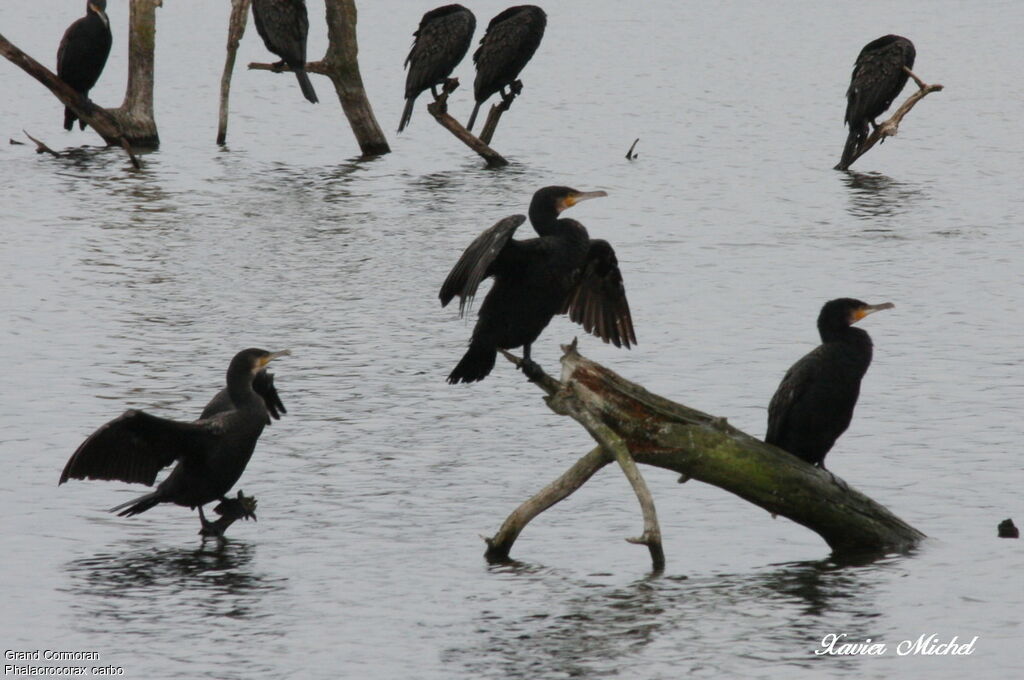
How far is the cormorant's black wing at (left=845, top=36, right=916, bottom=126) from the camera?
18547mm

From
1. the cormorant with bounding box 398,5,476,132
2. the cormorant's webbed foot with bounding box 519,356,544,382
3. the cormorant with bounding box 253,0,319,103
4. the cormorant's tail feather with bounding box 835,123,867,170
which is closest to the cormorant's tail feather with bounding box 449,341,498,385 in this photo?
the cormorant's webbed foot with bounding box 519,356,544,382

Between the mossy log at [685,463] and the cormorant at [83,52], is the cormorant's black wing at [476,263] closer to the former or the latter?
the mossy log at [685,463]

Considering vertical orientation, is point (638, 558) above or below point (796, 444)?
below

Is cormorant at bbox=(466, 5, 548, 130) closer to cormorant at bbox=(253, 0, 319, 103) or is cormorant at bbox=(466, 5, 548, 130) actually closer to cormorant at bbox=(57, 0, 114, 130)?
cormorant at bbox=(253, 0, 319, 103)

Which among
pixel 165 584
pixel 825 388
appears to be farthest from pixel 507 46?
pixel 165 584

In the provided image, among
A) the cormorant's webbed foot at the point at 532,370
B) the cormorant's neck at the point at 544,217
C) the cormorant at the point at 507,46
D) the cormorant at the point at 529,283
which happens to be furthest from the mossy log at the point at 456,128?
the cormorant's webbed foot at the point at 532,370

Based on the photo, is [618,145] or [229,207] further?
[618,145]

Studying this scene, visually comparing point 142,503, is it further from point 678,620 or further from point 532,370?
point 678,620

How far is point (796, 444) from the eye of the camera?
7555mm

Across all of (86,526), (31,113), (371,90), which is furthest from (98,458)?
(371,90)

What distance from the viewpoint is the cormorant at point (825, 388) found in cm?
739

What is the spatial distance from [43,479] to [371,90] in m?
19.8

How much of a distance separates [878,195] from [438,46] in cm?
530

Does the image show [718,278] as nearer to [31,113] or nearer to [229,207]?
[229,207]
